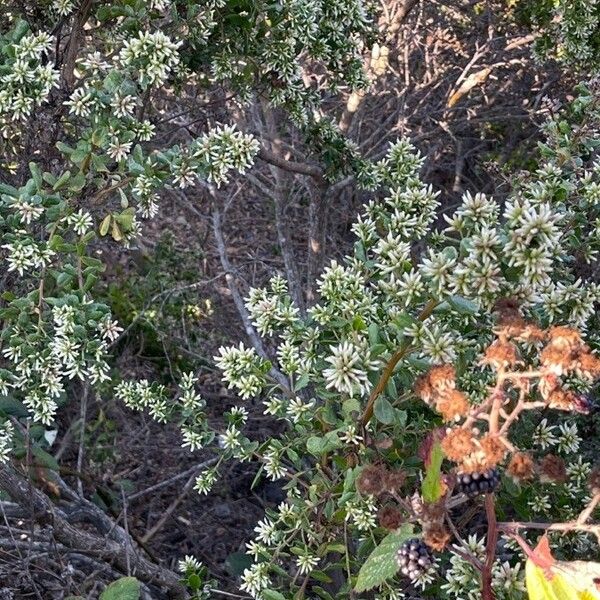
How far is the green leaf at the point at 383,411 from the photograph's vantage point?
A: 2143 millimetres

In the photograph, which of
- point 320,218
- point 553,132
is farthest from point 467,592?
point 320,218

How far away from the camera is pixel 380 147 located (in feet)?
16.3

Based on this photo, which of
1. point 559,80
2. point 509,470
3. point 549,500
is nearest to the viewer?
point 509,470

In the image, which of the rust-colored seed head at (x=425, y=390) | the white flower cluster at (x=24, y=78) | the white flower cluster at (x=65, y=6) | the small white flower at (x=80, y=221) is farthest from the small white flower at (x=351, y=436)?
the white flower cluster at (x=65, y=6)

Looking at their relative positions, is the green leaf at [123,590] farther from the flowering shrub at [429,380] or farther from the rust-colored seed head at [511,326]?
the rust-colored seed head at [511,326]

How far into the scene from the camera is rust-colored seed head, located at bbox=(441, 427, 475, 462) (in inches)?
68.8

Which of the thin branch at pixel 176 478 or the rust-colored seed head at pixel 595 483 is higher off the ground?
the rust-colored seed head at pixel 595 483

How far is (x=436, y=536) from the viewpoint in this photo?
1849 millimetres

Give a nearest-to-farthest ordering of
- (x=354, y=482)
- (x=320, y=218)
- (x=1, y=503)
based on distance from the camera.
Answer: (x=354, y=482) < (x=1, y=503) < (x=320, y=218)

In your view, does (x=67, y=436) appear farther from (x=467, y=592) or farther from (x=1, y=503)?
(x=467, y=592)

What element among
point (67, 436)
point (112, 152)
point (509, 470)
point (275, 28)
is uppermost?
point (275, 28)

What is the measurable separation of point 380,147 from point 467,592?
119 inches

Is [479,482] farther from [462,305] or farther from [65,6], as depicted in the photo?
[65,6]

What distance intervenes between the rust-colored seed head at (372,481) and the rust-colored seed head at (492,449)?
0.31 m
